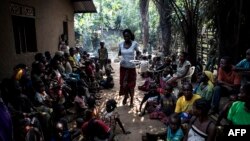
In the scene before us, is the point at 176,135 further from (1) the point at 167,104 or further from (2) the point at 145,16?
(2) the point at 145,16

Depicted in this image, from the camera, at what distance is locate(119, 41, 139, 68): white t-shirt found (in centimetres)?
665

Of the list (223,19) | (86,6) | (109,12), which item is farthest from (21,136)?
(109,12)

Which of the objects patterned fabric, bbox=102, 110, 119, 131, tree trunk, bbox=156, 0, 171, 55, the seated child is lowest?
patterned fabric, bbox=102, 110, 119, 131

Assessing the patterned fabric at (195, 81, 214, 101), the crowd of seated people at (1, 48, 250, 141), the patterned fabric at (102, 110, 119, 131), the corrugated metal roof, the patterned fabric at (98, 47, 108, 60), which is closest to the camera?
the crowd of seated people at (1, 48, 250, 141)

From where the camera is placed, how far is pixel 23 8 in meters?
7.41

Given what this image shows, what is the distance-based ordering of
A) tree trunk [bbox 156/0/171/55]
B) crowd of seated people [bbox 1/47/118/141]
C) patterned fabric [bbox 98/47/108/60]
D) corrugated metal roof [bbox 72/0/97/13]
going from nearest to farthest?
crowd of seated people [bbox 1/47/118/141] < patterned fabric [bbox 98/47/108/60] < tree trunk [bbox 156/0/171/55] < corrugated metal roof [bbox 72/0/97/13]

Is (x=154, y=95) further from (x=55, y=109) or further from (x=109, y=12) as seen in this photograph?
(x=109, y=12)

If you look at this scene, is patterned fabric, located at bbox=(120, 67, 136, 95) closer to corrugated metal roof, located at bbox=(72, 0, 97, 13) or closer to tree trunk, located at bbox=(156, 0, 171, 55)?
tree trunk, located at bbox=(156, 0, 171, 55)

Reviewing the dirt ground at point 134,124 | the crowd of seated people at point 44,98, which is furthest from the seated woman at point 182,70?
the crowd of seated people at point 44,98

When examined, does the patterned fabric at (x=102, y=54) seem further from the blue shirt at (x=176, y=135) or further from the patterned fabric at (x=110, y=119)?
the blue shirt at (x=176, y=135)

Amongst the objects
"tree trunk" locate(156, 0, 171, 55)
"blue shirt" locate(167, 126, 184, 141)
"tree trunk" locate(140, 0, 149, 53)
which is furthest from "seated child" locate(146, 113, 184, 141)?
"tree trunk" locate(140, 0, 149, 53)

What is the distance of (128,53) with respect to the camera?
6668mm

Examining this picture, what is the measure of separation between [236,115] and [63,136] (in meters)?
2.52

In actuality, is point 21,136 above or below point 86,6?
below
